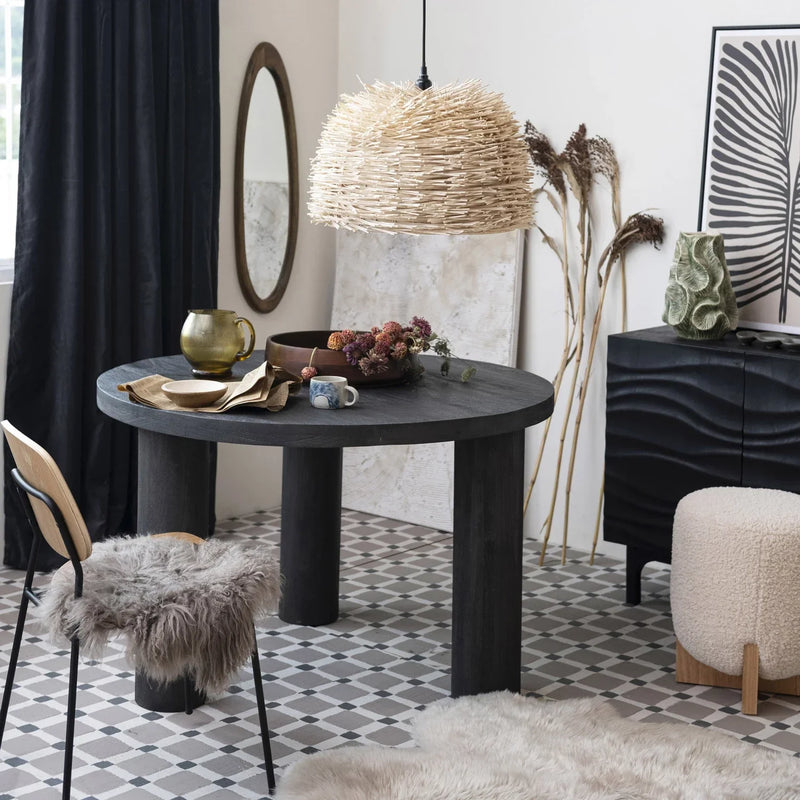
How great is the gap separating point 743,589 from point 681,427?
2.41 feet

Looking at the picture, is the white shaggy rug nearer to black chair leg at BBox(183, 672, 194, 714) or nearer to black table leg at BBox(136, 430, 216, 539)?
black chair leg at BBox(183, 672, 194, 714)

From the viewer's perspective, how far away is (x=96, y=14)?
4.01m

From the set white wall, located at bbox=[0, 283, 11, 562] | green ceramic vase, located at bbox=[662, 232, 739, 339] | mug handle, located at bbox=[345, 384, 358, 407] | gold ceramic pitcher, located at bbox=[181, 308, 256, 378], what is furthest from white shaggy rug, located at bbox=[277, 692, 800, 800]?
white wall, located at bbox=[0, 283, 11, 562]

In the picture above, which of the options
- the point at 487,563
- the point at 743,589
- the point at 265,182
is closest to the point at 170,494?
the point at 487,563

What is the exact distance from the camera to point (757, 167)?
13.1ft

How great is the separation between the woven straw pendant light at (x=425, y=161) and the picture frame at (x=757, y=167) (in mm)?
1514

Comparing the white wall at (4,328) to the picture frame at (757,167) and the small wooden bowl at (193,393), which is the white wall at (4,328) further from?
the picture frame at (757,167)

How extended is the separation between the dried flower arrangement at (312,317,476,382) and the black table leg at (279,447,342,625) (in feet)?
1.80

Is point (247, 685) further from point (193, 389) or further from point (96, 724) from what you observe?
point (193, 389)

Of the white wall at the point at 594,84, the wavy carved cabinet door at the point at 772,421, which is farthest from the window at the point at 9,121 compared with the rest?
the wavy carved cabinet door at the point at 772,421

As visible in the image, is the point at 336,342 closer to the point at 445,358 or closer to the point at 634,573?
the point at 445,358

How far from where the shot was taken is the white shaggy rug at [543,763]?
2.62m

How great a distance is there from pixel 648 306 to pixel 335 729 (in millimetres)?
2020

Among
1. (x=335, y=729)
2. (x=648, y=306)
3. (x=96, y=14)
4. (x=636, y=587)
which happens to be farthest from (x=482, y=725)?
(x=96, y=14)
